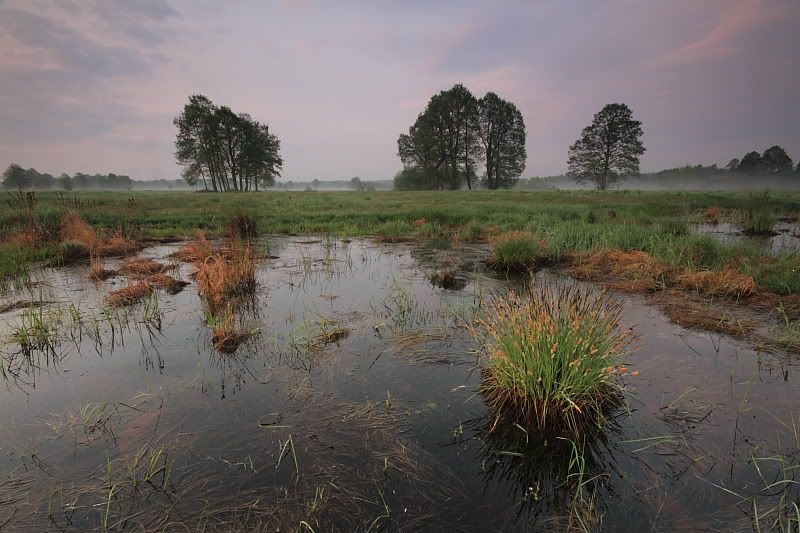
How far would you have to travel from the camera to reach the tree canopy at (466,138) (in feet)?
197

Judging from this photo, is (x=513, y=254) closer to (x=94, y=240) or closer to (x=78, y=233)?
(x=94, y=240)

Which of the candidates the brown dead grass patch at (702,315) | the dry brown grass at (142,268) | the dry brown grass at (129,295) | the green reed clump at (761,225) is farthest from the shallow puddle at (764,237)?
the dry brown grass at (142,268)

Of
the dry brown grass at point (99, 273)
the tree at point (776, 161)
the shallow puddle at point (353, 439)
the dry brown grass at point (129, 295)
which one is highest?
the tree at point (776, 161)

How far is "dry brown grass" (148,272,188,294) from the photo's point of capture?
9703mm

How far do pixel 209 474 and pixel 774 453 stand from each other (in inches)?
223

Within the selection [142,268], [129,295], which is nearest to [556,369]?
[129,295]

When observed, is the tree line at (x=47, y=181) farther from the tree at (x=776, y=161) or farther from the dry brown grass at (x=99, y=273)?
the tree at (x=776, y=161)

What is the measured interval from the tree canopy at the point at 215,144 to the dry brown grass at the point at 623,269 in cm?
6059

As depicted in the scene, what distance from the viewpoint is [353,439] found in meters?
4.06

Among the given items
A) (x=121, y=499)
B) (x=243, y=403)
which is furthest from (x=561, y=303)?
(x=121, y=499)

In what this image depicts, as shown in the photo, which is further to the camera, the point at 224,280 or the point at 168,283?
the point at 168,283

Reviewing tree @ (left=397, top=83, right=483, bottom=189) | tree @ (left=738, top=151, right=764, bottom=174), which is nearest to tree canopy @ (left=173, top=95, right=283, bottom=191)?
tree @ (left=397, top=83, right=483, bottom=189)

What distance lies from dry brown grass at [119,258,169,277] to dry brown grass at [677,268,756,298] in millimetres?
15035

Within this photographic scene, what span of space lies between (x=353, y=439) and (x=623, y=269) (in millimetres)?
10382
